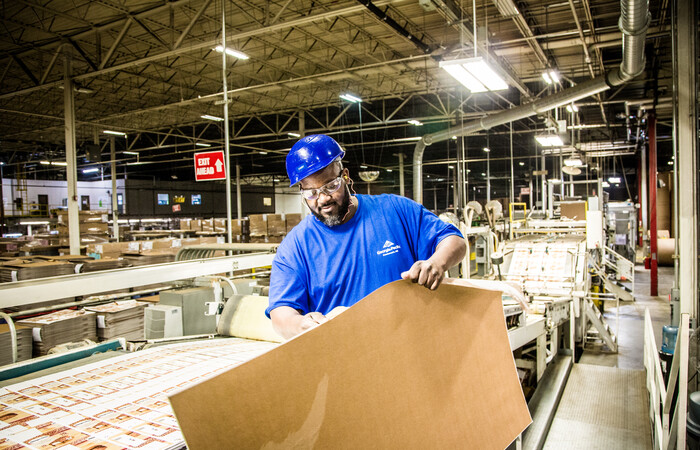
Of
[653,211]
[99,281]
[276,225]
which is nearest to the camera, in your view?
[99,281]

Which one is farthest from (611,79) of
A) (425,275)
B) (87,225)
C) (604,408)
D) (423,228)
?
(87,225)

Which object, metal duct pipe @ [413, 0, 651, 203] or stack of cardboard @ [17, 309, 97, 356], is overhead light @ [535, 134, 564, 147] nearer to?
metal duct pipe @ [413, 0, 651, 203]

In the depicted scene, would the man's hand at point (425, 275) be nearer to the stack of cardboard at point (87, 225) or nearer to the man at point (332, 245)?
the man at point (332, 245)

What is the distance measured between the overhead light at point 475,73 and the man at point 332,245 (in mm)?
4248

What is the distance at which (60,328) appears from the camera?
393 centimetres

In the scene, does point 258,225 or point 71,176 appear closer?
point 71,176

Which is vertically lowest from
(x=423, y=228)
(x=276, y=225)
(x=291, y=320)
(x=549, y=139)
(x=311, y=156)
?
(x=291, y=320)

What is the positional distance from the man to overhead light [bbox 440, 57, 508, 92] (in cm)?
425

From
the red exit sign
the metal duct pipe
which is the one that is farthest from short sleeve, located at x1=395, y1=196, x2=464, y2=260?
the metal duct pipe

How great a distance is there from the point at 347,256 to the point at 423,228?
0.36m

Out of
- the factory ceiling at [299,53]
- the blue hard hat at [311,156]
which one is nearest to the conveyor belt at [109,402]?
the blue hard hat at [311,156]

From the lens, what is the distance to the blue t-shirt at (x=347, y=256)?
1.67 meters

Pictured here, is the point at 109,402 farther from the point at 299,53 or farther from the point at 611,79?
the point at 299,53

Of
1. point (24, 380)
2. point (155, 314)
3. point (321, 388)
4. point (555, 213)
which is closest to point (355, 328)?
point (321, 388)
